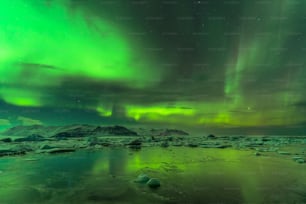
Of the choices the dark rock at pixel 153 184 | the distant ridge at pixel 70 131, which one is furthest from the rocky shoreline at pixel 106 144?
the dark rock at pixel 153 184

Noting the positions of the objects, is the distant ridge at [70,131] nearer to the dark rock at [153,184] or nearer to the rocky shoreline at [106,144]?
the rocky shoreline at [106,144]

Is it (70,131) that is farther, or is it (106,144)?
(70,131)

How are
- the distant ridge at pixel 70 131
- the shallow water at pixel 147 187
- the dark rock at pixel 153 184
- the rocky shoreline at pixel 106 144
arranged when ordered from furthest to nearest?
the distant ridge at pixel 70 131 → the rocky shoreline at pixel 106 144 → the dark rock at pixel 153 184 → the shallow water at pixel 147 187

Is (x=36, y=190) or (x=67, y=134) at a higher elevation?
(x=67, y=134)

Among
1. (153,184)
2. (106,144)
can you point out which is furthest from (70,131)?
(153,184)

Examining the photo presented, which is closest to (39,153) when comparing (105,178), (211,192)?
(105,178)

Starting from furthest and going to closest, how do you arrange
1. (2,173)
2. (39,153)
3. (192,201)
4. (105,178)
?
(39,153), (2,173), (105,178), (192,201)

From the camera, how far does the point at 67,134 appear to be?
3853 cm

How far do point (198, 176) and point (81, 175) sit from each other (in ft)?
16.8

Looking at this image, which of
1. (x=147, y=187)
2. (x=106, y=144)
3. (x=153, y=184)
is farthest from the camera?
(x=106, y=144)

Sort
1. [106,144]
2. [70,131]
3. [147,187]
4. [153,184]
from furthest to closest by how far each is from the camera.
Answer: [70,131]
[106,144]
[153,184]
[147,187]

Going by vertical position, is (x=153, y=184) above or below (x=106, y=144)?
below

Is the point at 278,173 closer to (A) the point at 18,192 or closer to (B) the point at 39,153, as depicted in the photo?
(A) the point at 18,192

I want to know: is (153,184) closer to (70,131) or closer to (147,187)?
(147,187)
